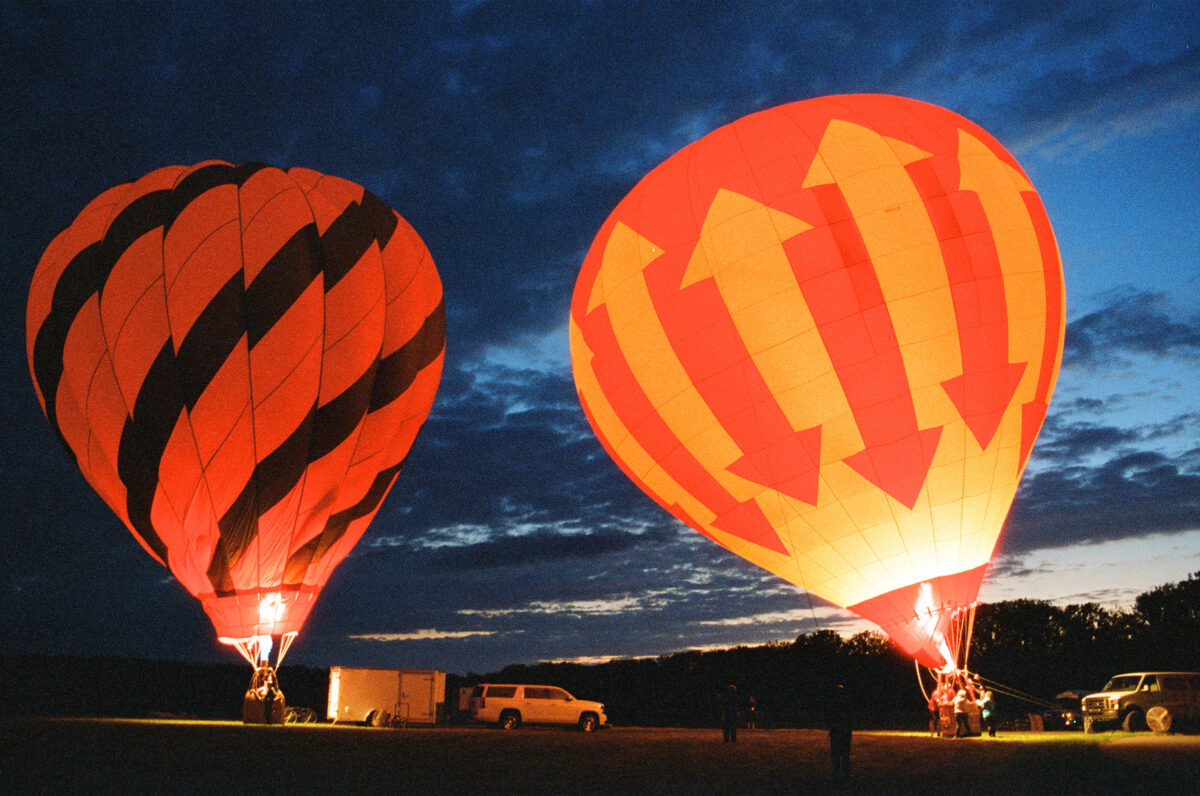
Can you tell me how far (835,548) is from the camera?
1314 cm

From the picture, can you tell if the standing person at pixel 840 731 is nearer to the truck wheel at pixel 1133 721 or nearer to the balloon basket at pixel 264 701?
the balloon basket at pixel 264 701

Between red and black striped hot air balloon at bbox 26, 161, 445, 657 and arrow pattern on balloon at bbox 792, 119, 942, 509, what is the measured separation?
8191mm

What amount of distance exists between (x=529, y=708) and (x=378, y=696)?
4184 millimetres

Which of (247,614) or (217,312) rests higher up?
(217,312)

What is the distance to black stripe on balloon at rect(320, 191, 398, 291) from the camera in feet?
51.7

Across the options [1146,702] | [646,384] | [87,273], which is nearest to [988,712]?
[1146,702]

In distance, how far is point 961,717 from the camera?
45.9ft

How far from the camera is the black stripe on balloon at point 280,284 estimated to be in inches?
583

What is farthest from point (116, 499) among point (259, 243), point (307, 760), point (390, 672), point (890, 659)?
point (890, 659)

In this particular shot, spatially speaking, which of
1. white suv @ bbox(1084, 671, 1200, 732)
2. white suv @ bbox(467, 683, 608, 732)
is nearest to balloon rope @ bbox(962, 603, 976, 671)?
white suv @ bbox(1084, 671, 1200, 732)

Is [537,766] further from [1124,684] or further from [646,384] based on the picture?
[1124,684]

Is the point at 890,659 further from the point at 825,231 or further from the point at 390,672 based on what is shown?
the point at 825,231

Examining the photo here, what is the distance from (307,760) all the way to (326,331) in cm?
810

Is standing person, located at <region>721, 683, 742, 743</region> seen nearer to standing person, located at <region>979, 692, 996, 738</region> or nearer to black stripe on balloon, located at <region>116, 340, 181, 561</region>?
standing person, located at <region>979, 692, 996, 738</region>
